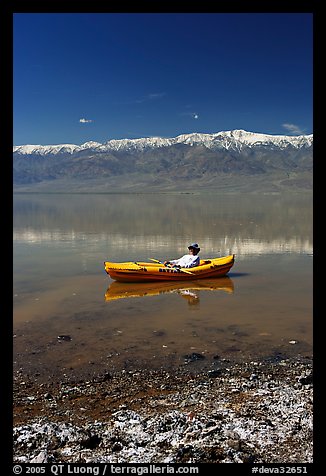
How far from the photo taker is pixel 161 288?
1257cm

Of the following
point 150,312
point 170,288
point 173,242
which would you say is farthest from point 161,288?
point 173,242

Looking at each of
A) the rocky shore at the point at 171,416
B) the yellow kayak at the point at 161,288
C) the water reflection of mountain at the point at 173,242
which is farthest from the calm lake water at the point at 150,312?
the rocky shore at the point at 171,416

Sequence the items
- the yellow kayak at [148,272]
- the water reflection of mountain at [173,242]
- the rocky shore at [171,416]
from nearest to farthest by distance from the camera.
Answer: the rocky shore at [171,416] → the yellow kayak at [148,272] → the water reflection of mountain at [173,242]

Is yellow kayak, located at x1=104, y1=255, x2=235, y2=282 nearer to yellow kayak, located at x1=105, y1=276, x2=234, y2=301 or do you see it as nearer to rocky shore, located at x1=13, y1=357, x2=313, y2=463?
yellow kayak, located at x1=105, y1=276, x2=234, y2=301

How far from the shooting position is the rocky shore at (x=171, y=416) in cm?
378

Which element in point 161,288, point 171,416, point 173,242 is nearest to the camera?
point 171,416

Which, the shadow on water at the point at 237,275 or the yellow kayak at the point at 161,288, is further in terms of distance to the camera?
the shadow on water at the point at 237,275

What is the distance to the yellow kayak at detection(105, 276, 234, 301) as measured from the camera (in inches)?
466

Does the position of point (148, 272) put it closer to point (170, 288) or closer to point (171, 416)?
point (170, 288)

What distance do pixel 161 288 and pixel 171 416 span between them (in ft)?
26.3

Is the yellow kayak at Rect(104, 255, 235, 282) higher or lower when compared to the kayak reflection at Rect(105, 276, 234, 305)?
higher

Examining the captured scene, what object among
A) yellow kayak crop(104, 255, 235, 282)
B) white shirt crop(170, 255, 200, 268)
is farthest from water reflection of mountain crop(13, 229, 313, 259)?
yellow kayak crop(104, 255, 235, 282)

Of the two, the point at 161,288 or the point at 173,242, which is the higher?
the point at 173,242

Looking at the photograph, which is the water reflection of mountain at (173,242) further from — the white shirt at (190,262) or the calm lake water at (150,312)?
the white shirt at (190,262)
